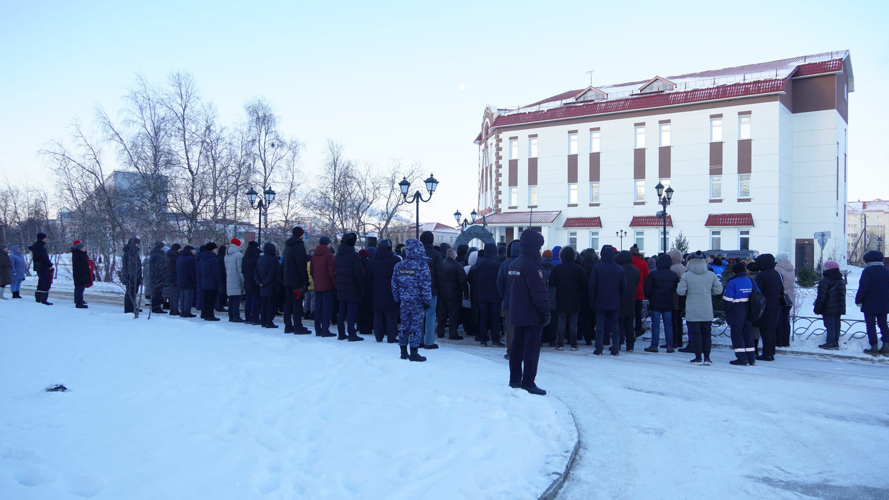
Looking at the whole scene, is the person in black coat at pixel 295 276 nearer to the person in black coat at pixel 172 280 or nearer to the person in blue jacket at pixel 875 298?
the person in black coat at pixel 172 280

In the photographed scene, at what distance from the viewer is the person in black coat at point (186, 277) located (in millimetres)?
12755

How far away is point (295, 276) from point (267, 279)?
1169mm

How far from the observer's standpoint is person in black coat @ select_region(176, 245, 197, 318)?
41.8ft

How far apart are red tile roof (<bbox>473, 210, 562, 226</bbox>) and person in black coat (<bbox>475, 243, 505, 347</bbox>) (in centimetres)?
2842

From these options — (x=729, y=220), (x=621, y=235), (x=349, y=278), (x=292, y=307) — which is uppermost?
(x=729, y=220)

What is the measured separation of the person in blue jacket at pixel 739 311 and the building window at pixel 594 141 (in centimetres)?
3056

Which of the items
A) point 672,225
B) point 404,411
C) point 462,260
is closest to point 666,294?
point 462,260

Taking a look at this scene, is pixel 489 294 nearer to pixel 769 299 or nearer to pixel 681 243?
pixel 769 299

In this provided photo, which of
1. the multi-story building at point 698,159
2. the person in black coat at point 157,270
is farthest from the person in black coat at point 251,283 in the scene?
the multi-story building at point 698,159

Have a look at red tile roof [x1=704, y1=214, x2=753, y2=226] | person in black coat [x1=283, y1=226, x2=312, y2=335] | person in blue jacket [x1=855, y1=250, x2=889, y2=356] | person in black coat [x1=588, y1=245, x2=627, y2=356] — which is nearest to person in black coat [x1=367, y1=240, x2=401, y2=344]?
person in black coat [x1=283, y1=226, x2=312, y2=335]

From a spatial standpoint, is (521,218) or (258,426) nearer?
(258,426)

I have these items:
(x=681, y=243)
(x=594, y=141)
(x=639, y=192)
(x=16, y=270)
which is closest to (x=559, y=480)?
(x=16, y=270)

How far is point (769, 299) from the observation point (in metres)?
9.69

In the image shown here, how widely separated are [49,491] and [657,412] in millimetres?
5760
